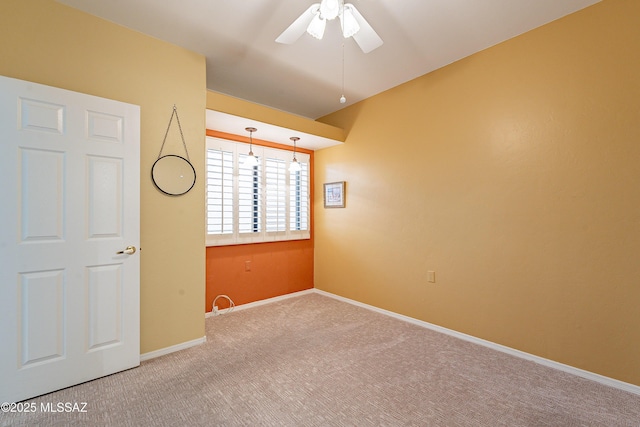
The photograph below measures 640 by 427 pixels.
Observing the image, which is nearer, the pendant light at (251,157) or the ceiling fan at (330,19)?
the ceiling fan at (330,19)

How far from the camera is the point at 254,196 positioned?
152 inches

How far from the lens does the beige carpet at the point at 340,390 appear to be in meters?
1.71

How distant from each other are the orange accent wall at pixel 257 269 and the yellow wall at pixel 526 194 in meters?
1.23

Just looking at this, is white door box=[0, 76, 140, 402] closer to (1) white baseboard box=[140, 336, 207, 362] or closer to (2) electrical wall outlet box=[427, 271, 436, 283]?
(1) white baseboard box=[140, 336, 207, 362]

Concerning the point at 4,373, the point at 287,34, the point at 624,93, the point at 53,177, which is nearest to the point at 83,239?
the point at 53,177

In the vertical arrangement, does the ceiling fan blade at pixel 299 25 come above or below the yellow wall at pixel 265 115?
above

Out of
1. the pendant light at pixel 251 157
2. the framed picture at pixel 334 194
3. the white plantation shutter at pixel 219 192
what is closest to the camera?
the pendant light at pixel 251 157

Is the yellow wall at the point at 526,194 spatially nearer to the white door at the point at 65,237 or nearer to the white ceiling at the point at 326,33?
the white ceiling at the point at 326,33

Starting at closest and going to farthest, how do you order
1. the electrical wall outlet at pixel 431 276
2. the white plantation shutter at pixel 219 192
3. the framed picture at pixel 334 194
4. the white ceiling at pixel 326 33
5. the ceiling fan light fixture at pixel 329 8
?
1. the ceiling fan light fixture at pixel 329 8
2. the white ceiling at pixel 326 33
3. the electrical wall outlet at pixel 431 276
4. the white plantation shutter at pixel 219 192
5. the framed picture at pixel 334 194

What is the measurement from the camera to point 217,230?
353cm

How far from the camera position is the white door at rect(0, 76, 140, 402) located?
1795 millimetres

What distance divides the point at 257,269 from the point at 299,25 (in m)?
3.01

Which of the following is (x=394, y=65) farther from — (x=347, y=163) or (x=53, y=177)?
(x=53, y=177)

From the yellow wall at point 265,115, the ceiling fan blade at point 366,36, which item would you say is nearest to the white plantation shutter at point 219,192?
the yellow wall at point 265,115
